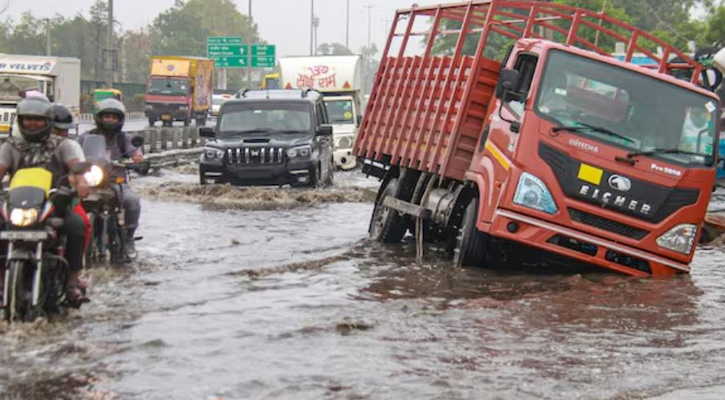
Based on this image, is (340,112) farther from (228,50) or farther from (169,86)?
(228,50)

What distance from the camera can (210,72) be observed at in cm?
6488

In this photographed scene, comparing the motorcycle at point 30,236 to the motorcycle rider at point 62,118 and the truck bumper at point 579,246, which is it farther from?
the truck bumper at point 579,246

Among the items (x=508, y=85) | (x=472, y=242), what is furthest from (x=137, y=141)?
(x=508, y=85)

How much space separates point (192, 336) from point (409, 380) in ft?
6.20

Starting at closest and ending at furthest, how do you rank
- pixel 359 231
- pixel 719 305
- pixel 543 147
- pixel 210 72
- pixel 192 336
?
1. pixel 192 336
2. pixel 719 305
3. pixel 543 147
4. pixel 359 231
5. pixel 210 72

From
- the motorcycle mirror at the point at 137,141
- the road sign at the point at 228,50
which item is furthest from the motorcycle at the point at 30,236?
the road sign at the point at 228,50

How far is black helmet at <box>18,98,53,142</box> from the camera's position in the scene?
8273 millimetres

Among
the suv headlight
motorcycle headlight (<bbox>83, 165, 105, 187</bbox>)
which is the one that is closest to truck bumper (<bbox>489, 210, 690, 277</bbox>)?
motorcycle headlight (<bbox>83, 165, 105, 187</bbox>)

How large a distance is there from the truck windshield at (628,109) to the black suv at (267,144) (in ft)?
34.2

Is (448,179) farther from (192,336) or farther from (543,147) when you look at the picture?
(192,336)

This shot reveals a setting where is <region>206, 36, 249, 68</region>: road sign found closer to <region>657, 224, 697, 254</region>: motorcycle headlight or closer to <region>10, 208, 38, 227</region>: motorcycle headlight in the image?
<region>657, 224, 697, 254</region>: motorcycle headlight

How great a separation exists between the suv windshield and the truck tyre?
1060 centimetres

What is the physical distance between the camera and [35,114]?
8266mm

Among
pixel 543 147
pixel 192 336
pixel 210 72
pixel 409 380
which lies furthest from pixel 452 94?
pixel 210 72
